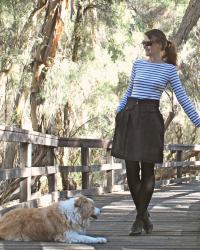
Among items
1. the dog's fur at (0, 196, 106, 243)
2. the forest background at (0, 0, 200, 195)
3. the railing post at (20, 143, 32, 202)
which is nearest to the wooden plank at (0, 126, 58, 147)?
the railing post at (20, 143, 32, 202)

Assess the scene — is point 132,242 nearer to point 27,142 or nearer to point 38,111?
point 27,142

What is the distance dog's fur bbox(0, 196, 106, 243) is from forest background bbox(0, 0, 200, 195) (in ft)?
15.0

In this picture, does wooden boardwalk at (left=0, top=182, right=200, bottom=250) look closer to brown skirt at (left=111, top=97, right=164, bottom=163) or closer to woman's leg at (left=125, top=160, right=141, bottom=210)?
woman's leg at (left=125, top=160, right=141, bottom=210)

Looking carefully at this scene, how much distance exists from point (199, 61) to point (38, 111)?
10.5 metres

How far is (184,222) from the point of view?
6.78 meters

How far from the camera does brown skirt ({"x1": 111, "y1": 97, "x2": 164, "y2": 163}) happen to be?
541cm

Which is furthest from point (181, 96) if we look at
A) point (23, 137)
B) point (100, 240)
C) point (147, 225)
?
point (23, 137)

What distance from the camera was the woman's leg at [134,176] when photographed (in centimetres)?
552

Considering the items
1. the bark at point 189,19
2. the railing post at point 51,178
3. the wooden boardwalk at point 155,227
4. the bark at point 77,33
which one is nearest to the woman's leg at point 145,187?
the wooden boardwalk at point 155,227

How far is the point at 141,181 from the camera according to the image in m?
5.61

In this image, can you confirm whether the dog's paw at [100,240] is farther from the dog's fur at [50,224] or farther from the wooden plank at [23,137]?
the wooden plank at [23,137]

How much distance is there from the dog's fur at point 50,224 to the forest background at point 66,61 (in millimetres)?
4584

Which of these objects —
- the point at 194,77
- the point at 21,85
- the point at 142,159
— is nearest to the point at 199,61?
the point at 194,77

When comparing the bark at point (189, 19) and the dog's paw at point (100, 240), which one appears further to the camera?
the bark at point (189, 19)
